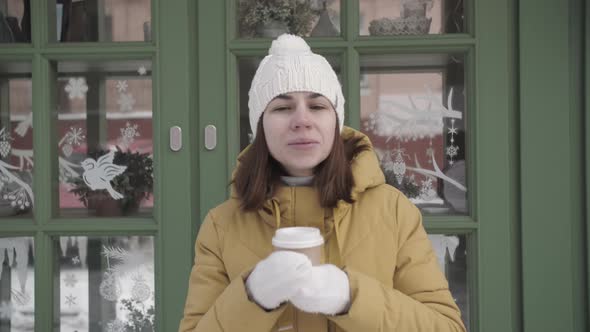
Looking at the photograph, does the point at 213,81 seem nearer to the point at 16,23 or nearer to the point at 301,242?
the point at 16,23

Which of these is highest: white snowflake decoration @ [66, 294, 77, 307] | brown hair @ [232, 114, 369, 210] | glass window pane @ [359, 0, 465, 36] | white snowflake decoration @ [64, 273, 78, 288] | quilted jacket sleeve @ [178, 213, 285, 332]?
glass window pane @ [359, 0, 465, 36]

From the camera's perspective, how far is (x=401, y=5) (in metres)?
2.06

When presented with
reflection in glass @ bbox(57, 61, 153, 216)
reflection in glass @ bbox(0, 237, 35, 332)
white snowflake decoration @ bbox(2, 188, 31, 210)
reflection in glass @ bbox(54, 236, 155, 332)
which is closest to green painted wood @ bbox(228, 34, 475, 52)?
reflection in glass @ bbox(57, 61, 153, 216)

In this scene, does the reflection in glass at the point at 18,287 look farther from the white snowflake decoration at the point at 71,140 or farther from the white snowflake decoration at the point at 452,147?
the white snowflake decoration at the point at 452,147

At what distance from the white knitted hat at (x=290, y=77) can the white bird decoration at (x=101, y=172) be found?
3.31 feet

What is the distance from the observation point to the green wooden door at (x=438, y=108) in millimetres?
1946

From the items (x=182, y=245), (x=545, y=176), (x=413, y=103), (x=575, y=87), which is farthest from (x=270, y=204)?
(x=575, y=87)

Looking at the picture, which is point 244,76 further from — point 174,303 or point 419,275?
point 419,275

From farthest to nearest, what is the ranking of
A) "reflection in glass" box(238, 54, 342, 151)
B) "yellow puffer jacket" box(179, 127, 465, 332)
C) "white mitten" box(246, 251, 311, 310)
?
"reflection in glass" box(238, 54, 342, 151), "yellow puffer jacket" box(179, 127, 465, 332), "white mitten" box(246, 251, 311, 310)

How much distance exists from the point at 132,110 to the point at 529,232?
1454 millimetres

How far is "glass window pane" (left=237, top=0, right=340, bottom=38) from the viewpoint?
204cm

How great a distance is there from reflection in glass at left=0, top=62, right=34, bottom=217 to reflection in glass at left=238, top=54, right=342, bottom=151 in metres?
0.77

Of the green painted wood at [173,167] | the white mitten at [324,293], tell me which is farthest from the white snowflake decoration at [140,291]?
the white mitten at [324,293]

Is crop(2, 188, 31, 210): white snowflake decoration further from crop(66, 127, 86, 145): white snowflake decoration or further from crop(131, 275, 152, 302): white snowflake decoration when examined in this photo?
crop(131, 275, 152, 302): white snowflake decoration
